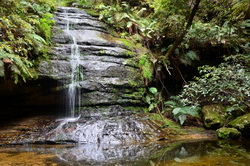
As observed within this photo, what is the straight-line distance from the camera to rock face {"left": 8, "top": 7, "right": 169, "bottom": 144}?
14.9ft

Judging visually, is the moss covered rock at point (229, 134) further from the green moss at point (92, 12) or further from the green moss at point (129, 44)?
the green moss at point (92, 12)

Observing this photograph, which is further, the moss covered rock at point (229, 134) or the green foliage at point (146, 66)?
the green foliage at point (146, 66)

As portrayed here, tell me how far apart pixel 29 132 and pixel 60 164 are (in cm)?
270

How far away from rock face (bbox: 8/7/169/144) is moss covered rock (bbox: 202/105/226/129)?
5.66 ft

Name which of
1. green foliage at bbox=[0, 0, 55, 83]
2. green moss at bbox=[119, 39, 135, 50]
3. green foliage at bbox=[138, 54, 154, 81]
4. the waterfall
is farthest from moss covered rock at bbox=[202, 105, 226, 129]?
green foliage at bbox=[0, 0, 55, 83]

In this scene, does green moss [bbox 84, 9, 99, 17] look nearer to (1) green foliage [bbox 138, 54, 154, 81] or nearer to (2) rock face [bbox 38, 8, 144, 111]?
(2) rock face [bbox 38, 8, 144, 111]

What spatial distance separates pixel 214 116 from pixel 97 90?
3996 millimetres

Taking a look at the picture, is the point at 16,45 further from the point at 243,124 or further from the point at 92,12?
the point at 243,124

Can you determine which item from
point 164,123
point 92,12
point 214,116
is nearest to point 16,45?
point 164,123

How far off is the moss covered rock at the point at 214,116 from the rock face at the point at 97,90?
5.66ft

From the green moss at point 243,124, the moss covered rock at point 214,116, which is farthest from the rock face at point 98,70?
the green moss at point 243,124

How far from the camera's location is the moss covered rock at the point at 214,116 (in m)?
5.36

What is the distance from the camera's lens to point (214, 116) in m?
5.55

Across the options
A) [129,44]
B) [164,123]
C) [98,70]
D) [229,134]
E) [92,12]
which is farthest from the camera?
[92,12]
